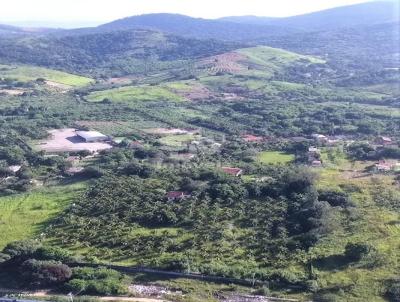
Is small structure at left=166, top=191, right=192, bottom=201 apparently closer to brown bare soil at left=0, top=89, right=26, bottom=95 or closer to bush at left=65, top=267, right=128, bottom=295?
bush at left=65, top=267, right=128, bottom=295

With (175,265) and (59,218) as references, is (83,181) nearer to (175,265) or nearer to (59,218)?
(59,218)

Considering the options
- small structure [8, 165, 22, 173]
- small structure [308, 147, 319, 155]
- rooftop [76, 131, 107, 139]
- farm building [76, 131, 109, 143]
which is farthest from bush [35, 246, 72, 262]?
rooftop [76, 131, 107, 139]

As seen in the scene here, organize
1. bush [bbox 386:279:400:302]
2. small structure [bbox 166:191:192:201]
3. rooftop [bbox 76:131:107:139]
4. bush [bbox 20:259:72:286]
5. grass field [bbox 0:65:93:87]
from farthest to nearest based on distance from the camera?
grass field [bbox 0:65:93:87] → rooftop [bbox 76:131:107:139] → small structure [bbox 166:191:192:201] → bush [bbox 20:259:72:286] → bush [bbox 386:279:400:302]

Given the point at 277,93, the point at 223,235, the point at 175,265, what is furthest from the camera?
the point at 277,93

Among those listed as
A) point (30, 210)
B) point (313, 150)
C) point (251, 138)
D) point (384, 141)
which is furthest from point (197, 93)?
point (30, 210)

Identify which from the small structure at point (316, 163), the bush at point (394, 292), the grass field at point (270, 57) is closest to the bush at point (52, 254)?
the bush at point (394, 292)

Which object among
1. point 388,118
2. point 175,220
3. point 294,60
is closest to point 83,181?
point 175,220

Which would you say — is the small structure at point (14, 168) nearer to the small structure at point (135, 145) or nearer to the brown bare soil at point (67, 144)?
the brown bare soil at point (67, 144)
